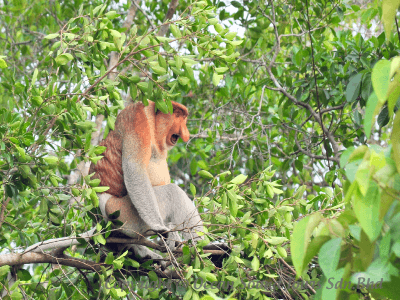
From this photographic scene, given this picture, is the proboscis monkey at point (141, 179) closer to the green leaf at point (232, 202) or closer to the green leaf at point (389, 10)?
the green leaf at point (232, 202)

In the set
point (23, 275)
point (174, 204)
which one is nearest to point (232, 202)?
point (174, 204)

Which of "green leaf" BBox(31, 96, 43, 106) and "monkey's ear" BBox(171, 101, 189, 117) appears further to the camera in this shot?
"monkey's ear" BBox(171, 101, 189, 117)

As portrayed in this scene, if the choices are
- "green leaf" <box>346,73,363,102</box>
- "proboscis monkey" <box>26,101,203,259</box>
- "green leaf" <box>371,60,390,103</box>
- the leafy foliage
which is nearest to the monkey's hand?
"proboscis monkey" <box>26,101,203,259</box>

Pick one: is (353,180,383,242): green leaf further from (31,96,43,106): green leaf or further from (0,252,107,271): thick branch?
(31,96,43,106): green leaf

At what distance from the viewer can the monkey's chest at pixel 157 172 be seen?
357cm

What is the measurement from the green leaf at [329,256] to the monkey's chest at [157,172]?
94.7 inches

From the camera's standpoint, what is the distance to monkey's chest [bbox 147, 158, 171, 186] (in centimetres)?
357

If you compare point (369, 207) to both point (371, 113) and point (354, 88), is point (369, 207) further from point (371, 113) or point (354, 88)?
point (354, 88)

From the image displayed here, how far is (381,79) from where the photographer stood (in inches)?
45.0

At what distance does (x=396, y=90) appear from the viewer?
120cm

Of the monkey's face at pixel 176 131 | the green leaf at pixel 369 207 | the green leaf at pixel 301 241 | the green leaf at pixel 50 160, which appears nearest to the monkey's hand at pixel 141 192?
the monkey's face at pixel 176 131

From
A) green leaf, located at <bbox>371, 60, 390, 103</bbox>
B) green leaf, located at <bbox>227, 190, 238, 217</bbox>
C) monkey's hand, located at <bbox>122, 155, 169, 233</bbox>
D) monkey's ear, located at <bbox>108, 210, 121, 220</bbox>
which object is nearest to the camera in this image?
green leaf, located at <bbox>371, 60, 390, 103</bbox>

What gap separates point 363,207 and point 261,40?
4113mm

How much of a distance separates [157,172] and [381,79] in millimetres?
2628
